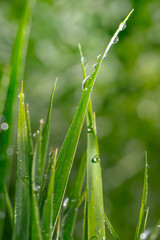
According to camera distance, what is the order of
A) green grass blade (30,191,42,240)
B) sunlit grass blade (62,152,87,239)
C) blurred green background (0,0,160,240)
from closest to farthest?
green grass blade (30,191,42,240) → sunlit grass blade (62,152,87,239) → blurred green background (0,0,160,240)

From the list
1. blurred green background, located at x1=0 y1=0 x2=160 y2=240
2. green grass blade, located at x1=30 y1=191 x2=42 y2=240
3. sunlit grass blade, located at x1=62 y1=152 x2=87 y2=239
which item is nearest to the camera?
green grass blade, located at x1=30 y1=191 x2=42 y2=240

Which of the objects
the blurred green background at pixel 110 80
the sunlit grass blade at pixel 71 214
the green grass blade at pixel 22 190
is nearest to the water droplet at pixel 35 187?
the green grass blade at pixel 22 190

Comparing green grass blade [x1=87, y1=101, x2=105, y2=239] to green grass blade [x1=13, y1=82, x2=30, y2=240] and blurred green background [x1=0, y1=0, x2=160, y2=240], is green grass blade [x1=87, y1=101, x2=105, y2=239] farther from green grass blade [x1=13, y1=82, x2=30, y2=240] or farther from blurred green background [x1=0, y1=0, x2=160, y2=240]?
blurred green background [x1=0, y1=0, x2=160, y2=240]

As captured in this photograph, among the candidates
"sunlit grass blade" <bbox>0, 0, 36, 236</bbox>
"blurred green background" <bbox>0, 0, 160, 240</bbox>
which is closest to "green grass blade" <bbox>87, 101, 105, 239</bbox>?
"sunlit grass blade" <bbox>0, 0, 36, 236</bbox>

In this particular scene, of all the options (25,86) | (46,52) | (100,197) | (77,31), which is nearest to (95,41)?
(77,31)

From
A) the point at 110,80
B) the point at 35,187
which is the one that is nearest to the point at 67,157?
the point at 35,187

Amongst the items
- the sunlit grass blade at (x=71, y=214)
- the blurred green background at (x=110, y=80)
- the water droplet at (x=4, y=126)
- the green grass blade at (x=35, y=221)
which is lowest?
the green grass blade at (x=35, y=221)

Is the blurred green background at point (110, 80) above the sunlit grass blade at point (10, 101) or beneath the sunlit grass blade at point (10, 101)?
above

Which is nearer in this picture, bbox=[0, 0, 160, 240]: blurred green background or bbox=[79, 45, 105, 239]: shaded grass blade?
bbox=[79, 45, 105, 239]: shaded grass blade

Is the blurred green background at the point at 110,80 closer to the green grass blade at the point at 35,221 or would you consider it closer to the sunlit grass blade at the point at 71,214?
the sunlit grass blade at the point at 71,214

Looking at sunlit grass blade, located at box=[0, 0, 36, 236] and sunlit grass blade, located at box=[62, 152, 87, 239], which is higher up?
sunlit grass blade, located at box=[0, 0, 36, 236]
